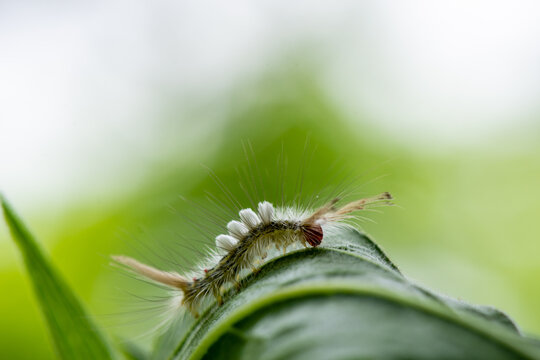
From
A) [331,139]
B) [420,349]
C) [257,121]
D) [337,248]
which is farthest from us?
[257,121]

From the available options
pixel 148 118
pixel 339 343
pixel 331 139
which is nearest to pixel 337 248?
pixel 339 343

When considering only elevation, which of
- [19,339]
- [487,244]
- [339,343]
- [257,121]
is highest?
[487,244]

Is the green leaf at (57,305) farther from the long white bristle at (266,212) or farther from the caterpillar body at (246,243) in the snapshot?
the long white bristle at (266,212)

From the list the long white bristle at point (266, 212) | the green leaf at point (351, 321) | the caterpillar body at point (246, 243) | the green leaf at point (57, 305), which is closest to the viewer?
the green leaf at point (351, 321)

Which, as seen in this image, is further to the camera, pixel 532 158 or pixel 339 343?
pixel 532 158

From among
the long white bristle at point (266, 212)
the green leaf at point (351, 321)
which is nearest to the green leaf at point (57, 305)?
the green leaf at point (351, 321)

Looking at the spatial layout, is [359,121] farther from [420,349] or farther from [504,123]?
[420,349]
